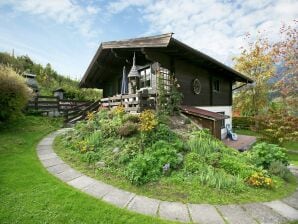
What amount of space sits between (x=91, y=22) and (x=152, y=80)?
4453 millimetres

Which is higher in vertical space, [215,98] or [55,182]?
[215,98]

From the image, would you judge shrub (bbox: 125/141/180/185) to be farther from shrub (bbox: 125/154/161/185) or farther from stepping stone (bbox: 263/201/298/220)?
stepping stone (bbox: 263/201/298/220)

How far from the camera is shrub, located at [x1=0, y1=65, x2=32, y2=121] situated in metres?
10.4

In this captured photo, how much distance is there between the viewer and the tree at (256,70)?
22253 millimetres

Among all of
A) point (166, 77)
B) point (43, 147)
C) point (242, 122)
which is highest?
point (166, 77)

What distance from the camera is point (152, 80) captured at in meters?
12.0

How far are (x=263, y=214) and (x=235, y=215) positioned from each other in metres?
0.62

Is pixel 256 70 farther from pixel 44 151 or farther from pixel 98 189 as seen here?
pixel 98 189

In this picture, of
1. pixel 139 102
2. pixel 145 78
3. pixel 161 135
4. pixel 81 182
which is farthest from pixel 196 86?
pixel 81 182

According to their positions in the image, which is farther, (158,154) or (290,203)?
(158,154)

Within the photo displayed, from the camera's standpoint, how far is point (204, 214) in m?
4.26

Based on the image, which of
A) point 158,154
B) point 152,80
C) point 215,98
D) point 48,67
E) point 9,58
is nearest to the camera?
point 158,154

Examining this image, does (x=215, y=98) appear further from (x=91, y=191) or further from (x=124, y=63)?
(x=91, y=191)

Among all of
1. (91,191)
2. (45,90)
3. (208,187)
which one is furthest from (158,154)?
(45,90)
